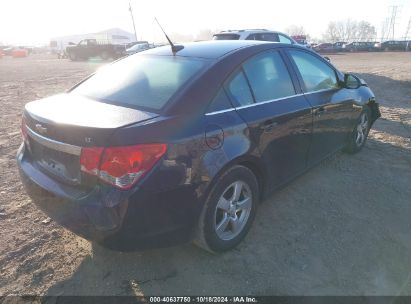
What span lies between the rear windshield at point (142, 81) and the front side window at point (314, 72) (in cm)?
131

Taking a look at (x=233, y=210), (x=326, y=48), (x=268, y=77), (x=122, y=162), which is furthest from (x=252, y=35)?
(x=326, y=48)

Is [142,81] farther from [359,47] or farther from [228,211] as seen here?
[359,47]

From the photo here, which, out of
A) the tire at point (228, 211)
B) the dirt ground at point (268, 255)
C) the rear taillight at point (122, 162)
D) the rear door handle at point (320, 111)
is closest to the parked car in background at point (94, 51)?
the dirt ground at point (268, 255)

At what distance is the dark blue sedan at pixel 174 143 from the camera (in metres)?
2.23

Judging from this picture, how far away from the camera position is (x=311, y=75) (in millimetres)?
3850

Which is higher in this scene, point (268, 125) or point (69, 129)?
point (69, 129)

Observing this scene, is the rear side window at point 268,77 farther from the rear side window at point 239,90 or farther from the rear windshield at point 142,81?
the rear windshield at point 142,81

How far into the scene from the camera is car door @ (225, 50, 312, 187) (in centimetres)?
291

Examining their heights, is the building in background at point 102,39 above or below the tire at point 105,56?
above

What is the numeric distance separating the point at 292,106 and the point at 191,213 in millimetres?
1548

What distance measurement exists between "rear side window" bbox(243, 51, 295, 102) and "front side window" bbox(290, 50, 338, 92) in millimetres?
296

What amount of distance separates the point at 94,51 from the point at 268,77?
30.3 metres

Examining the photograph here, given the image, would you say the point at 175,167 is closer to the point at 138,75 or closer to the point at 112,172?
the point at 112,172

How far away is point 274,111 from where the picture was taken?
10.2 feet
